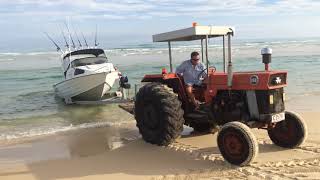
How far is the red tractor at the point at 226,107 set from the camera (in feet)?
22.7

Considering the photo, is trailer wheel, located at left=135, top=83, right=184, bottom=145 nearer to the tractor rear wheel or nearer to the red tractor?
the red tractor

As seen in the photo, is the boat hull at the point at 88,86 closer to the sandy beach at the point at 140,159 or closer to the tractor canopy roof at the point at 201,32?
the sandy beach at the point at 140,159

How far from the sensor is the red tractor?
691 centimetres

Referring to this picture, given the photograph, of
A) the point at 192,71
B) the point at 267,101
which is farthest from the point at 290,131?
the point at 192,71

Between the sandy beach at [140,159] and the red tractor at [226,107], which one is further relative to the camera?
the red tractor at [226,107]

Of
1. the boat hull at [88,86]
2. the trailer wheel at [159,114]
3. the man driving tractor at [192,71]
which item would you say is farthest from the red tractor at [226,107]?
the boat hull at [88,86]

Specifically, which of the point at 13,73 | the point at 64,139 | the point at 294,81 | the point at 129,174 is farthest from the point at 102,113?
the point at 13,73

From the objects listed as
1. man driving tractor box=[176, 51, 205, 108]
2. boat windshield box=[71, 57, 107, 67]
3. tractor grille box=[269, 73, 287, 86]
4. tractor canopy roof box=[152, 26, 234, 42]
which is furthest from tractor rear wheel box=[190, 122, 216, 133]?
boat windshield box=[71, 57, 107, 67]

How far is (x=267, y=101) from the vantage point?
7.06 metres

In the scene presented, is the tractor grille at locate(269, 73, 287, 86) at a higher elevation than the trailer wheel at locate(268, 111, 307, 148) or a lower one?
higher

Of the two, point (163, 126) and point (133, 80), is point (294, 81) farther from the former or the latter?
point (163, 126)

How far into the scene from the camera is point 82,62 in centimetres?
1659

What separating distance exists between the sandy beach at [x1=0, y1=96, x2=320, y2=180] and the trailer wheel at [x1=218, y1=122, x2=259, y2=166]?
0.43ft

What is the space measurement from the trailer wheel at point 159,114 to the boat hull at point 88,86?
7.24m
